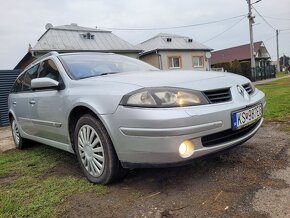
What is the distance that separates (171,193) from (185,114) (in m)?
0.75

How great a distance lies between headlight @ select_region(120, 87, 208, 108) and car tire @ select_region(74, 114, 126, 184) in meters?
0.46

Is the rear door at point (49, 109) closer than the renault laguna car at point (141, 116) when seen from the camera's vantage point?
No

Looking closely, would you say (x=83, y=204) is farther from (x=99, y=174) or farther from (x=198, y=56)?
(x=198, y=56)

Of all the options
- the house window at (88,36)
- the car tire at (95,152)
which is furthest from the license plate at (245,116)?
the house window at (88,36)

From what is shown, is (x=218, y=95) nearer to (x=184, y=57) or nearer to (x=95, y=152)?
(x=95, y=152)

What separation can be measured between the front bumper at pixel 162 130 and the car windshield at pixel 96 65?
1.02 m

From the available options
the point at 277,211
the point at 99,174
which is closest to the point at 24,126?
the point at 99,174

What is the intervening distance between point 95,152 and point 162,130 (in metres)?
0.91

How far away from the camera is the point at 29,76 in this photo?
4.76m

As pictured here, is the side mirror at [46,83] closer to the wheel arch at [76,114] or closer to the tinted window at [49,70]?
the tinted window at [49,70]

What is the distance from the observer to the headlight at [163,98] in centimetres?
252

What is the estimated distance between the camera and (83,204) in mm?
2658

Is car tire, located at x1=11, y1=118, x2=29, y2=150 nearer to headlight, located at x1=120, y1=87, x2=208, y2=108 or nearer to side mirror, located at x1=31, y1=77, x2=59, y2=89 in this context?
side mirror, located at x1=31, y1=77, x2=59, y2=89

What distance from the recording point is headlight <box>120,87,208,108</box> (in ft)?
8.28
